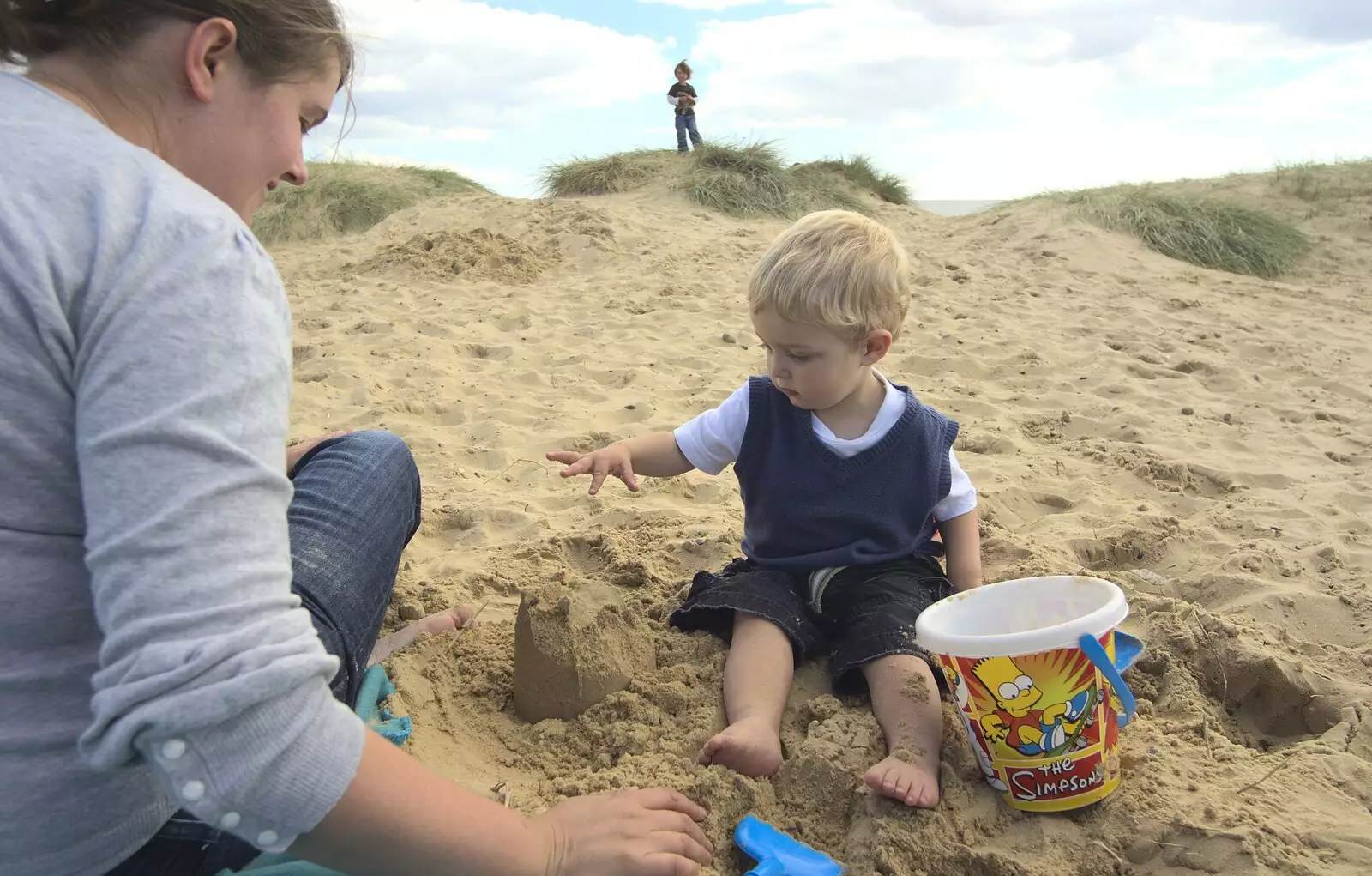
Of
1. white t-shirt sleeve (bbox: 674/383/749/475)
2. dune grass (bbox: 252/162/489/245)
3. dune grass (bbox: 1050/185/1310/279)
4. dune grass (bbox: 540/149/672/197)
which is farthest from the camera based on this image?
dune grass (bbox: 540/149/672/197)

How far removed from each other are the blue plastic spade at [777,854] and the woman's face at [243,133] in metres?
1.21

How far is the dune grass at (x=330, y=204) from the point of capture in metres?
11.1

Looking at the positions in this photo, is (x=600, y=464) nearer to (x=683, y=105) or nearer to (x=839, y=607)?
(x=839, y=607)

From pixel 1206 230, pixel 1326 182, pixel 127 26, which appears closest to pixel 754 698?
pixel 127 26

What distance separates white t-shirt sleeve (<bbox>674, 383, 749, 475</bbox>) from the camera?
2.34 m

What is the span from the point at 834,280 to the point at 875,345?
→ 0.20 metres

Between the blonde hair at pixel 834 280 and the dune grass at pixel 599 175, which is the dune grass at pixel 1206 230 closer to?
the dune grass at pixel 599 175

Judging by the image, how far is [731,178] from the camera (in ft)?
35.8

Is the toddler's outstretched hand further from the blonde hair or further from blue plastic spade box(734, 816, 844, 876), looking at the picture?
blue plastic spade box(734, 816, 844, 876)

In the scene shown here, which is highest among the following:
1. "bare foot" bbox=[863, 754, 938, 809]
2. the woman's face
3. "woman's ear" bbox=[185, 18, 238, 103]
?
"woman's ear" bbox=[185, 18, 238, 103]

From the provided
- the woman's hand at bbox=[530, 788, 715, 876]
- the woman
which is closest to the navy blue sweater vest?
the woman's hand at bbox=[530, 788, 715, 876]

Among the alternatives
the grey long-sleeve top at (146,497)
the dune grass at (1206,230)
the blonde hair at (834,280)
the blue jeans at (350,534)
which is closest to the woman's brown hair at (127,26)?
the grey long-sleeve top at (146,497)

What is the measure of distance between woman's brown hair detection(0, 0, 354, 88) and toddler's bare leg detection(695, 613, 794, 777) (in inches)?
51.5

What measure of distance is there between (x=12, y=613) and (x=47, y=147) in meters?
0.42
